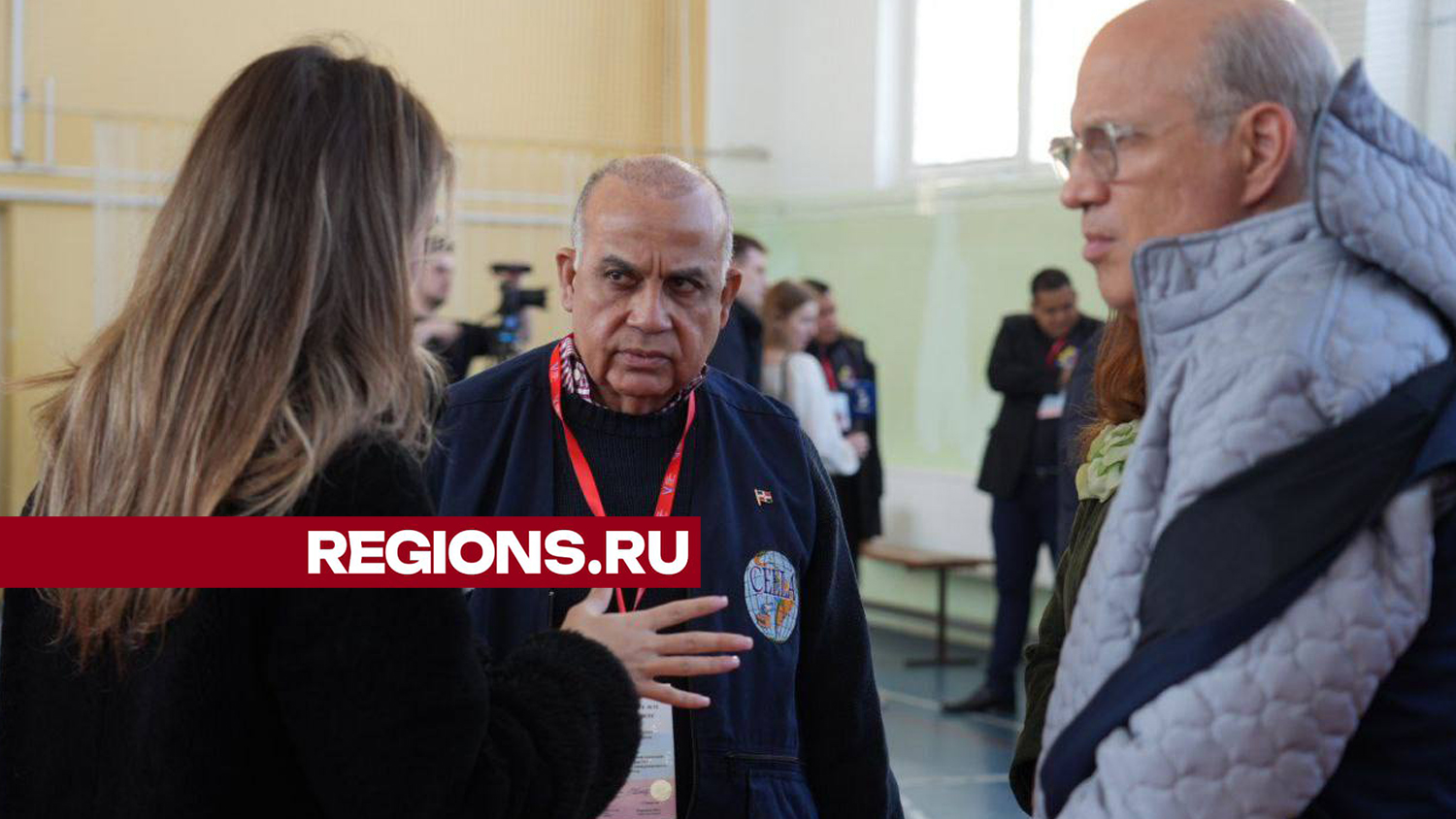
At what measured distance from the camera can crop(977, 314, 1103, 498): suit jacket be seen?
20.8 feet

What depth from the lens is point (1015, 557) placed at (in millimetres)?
6387

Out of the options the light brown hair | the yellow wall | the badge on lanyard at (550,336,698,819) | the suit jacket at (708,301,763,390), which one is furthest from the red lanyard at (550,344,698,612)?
the yellow wall

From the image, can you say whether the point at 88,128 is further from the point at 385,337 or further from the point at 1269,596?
the point at 1269,596

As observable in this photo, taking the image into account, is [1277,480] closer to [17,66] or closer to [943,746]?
[943,746]

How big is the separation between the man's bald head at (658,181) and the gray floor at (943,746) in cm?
311

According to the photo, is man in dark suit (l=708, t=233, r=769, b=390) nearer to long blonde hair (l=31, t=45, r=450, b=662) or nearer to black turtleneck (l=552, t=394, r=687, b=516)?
black turtleneck (l=552, t=394, r=687, b=516)

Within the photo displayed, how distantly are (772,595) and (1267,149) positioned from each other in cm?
96

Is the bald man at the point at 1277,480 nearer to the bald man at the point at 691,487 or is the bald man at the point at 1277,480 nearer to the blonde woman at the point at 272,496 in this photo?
the blonde woman at the point at 272,496

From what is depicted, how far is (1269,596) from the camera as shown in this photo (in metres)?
1.12

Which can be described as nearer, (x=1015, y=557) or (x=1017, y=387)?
(x=1015, y=557)

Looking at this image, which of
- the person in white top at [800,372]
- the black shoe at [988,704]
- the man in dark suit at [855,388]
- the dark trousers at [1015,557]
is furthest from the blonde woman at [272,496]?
the man in dark suit at [855,388]

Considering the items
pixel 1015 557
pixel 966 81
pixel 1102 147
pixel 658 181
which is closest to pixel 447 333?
pixel 1015 557

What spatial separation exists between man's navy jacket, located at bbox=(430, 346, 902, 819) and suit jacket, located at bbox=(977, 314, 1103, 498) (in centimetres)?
424

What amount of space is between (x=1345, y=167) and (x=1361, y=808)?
1.54 feet
